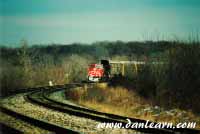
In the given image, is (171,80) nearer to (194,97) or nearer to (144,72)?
(194,97)

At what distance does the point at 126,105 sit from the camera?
57.8 feet

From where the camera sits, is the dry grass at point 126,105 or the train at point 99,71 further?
the train at point 99,71

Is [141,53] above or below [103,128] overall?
above

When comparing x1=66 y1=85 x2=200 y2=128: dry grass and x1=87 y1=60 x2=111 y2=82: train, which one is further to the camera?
x1=87 y1=60 x2=111 y2=82: train

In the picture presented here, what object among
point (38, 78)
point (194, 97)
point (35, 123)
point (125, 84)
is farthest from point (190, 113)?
point (38, 78)

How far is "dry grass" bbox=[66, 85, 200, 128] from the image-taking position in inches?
538

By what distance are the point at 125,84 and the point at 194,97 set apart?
853 centimetres

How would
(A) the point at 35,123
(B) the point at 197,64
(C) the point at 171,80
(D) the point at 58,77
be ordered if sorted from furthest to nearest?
(D) the point at 58,77 < (C) the point at 171,80 < (B) the point at 197,64 < (A) the point at 35,123

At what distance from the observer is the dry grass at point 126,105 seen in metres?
13.7

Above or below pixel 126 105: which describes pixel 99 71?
below

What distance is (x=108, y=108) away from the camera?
57.3ft

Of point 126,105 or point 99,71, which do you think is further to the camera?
point 99,71

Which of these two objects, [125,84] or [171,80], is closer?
[171,80]

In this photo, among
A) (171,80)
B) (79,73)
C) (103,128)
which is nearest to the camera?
(103,128)
